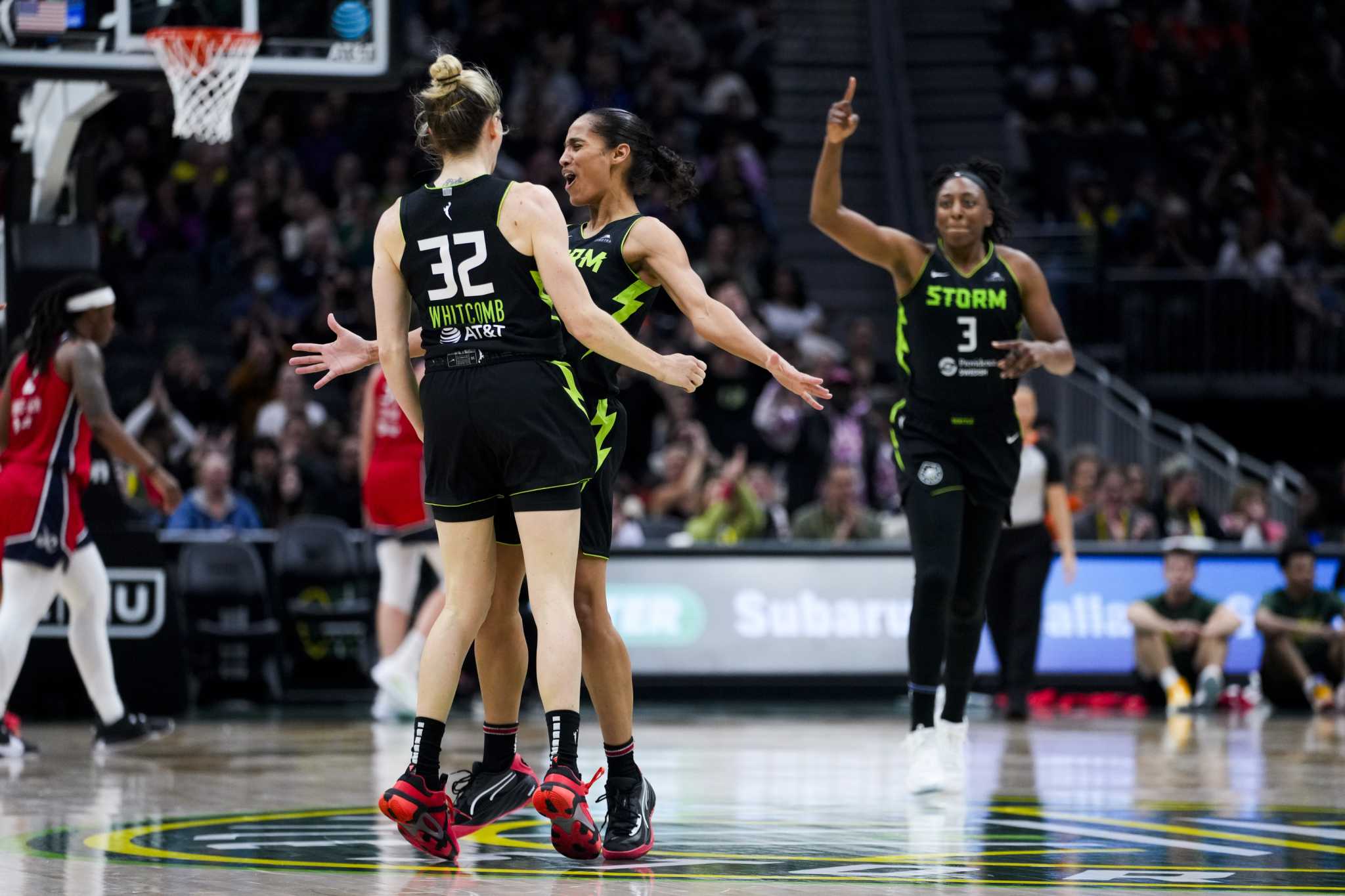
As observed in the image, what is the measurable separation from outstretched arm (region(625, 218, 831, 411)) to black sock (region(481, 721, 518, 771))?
53.9 inches

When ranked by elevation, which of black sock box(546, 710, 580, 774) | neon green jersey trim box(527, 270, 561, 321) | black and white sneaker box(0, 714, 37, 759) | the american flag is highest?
the american flag

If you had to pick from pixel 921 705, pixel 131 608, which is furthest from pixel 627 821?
pixel 131 608

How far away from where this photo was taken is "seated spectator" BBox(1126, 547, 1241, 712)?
13383 mm

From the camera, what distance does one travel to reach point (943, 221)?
7.75 meters

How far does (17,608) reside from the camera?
8.89 meters

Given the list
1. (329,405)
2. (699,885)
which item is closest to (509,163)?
(329,405)

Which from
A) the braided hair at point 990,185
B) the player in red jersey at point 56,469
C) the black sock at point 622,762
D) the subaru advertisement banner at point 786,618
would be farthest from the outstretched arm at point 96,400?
the subaru advertisement banner at point 786,618

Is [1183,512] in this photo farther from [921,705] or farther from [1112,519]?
[921,705]

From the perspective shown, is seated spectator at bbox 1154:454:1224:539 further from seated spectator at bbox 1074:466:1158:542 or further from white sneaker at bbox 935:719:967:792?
white sneaker at bbox 935:719:967:792

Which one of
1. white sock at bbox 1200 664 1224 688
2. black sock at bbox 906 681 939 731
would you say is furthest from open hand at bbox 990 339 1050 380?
white sock at bbox 1200 664 1224 688

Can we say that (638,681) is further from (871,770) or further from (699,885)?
(699,885)

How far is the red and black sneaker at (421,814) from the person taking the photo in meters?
5.21

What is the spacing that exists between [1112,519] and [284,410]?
6.78 metres

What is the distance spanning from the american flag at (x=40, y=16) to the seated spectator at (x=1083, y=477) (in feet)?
27.3
